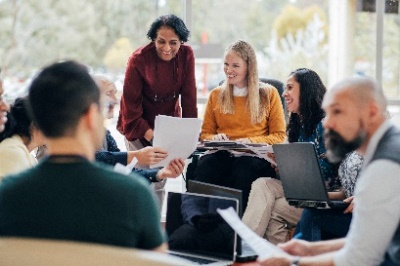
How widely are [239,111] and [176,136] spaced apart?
2.59ft

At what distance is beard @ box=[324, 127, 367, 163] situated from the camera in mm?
2320

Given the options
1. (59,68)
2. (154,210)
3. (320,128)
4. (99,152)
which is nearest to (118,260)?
(154,210)

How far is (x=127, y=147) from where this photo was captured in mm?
4723

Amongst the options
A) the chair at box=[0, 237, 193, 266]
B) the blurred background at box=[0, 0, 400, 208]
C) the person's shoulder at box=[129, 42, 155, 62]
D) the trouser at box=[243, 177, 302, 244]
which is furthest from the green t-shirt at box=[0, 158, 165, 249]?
the blurred background at box=[0, 0, 400, 208]

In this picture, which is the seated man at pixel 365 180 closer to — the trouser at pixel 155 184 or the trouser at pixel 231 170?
the trouser at pixel 231 170

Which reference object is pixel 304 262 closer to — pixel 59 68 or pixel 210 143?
pixel 59 68

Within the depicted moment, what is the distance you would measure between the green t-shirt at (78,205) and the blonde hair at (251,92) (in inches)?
114

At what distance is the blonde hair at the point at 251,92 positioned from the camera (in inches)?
179

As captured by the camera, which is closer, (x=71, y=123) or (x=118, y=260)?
(x=118, y=260)

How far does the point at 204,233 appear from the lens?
315 centimetres

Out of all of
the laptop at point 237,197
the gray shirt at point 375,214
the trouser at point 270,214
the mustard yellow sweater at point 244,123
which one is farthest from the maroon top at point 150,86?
the gray shirt at point 375,214

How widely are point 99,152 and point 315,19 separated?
295 cm

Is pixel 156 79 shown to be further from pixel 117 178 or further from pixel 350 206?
pixel 117 178

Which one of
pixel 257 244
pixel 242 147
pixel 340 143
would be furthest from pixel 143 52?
pixel 257 244
